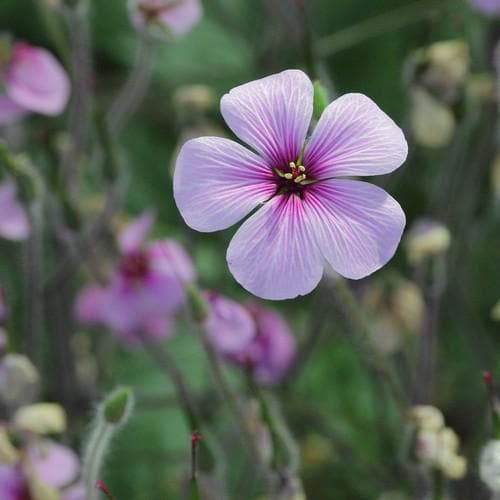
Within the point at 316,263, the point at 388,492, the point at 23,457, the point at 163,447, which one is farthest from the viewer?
the point at 163,447

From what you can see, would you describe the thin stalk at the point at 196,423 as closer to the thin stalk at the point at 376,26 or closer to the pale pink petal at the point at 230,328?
the pale pink petal at the point at 230,328

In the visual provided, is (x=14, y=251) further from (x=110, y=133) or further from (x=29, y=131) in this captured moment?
(x=110, y=133)

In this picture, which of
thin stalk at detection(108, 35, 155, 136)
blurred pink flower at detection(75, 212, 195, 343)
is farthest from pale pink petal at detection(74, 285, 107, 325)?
thin stalk at detection(108, 35, 155, 136)

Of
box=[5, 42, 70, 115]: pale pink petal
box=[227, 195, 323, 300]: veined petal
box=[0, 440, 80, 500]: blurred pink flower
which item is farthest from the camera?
box=[5, 42, 70, 115]: pale pink petal

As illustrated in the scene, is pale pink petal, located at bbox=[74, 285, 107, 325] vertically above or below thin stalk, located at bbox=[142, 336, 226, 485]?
above

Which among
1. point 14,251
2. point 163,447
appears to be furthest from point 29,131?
point 163,447

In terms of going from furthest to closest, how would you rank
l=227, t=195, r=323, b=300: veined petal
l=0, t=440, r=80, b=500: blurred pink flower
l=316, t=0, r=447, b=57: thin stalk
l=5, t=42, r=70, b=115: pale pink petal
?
l=316, t=0, r=447, b=57: thin stalk < l=5, t=42, r=70, b=115: pale pink petal < l=0, t=440, r=80, b=500: blurred pink flower < l=227, t=195, r=323, b=300: veined petal

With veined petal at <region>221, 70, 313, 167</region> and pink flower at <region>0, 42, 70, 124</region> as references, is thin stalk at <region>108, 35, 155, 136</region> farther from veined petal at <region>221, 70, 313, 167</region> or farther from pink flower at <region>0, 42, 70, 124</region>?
veined petal at <region>221, 70, 313, 167</region>

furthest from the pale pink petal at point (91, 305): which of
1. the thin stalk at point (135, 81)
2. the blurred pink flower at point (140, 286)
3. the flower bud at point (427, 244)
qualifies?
the flower bud at point (427, 244)
